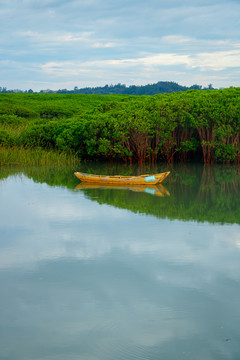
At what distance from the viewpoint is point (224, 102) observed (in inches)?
1005

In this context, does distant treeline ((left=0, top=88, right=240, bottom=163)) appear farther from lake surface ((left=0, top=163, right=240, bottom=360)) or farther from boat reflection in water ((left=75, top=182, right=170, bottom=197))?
lake surface ((left=0, top=163, right=240, bottom=360))

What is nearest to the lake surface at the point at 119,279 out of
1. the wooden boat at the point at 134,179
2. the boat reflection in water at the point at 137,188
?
the boat reflection in water at the point at 137,188

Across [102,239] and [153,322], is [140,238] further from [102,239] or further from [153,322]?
[153,322]

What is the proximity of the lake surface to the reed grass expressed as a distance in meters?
9.32

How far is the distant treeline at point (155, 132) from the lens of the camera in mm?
25484

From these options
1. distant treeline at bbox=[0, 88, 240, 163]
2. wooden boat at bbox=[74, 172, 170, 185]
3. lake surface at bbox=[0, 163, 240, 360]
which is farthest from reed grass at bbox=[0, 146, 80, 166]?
lake surface at bbox=[0, 163, 240, 360]

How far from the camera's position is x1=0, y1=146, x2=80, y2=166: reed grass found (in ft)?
80.6

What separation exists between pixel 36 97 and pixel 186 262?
2053 inches

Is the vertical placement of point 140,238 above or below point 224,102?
below

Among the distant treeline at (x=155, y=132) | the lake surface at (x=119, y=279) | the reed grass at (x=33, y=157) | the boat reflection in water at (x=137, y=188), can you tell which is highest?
the distant treeline at (x=155, y=132)

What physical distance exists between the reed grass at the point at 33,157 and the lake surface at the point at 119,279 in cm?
932

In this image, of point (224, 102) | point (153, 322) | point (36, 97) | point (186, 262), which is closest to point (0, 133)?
point (224, 102)

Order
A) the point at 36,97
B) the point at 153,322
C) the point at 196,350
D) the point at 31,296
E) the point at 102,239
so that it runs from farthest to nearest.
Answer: the point at 36,97 < the point at 102,239 < the point at 31,296 < the point at 153,322 < the point at 196,350

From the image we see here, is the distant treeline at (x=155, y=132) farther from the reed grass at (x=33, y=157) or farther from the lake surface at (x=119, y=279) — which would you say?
the lake surface at (x=119, y=279)
